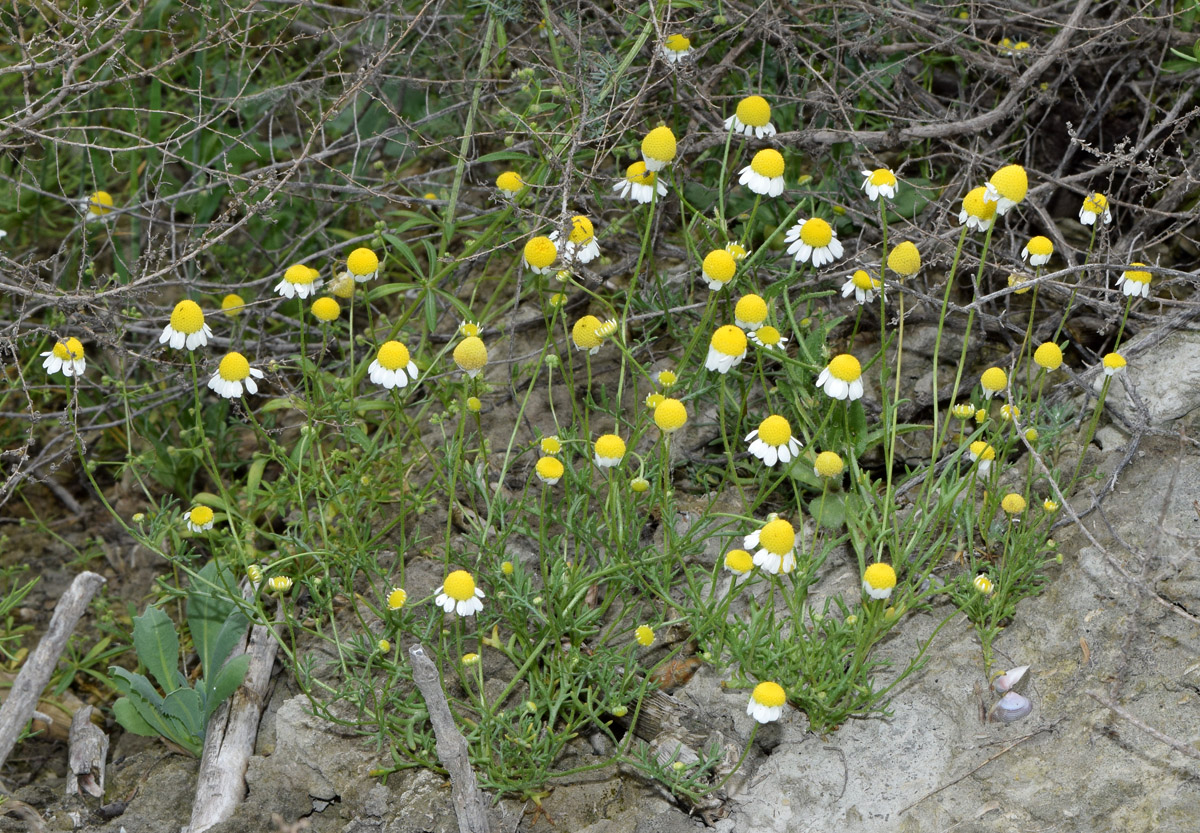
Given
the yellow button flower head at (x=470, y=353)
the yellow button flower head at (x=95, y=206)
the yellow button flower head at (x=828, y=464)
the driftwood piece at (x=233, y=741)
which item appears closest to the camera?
the yellow button flower head at (x=828, y=464)

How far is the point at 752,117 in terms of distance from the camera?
2.62 m

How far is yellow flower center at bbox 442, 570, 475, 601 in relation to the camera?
2.26 meters

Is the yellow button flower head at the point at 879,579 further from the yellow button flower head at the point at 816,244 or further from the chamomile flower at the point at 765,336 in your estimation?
the yellow button flower head at the point at 816,244

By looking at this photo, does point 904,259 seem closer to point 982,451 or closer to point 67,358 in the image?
point 982,451

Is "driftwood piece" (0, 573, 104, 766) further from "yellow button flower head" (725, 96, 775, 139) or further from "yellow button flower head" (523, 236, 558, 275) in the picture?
"yellow button flower head" (725, 96, 775, 139)

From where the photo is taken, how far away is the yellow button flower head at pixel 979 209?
7.86ft

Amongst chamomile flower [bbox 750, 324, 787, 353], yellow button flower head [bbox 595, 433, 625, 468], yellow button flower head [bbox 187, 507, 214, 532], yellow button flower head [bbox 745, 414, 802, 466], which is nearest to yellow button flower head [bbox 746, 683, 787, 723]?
yellow button flower head [bbox 745, 414, 802, 466]

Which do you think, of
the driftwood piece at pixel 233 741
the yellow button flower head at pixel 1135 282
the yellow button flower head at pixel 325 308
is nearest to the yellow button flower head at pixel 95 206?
the yellow button flower head at pixel 325 308

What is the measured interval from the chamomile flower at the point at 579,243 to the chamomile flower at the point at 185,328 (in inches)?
36.6

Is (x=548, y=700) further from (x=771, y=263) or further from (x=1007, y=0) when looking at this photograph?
(x=1007, y=0)

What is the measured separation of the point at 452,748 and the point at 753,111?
5.60 ft

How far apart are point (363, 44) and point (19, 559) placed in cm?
236

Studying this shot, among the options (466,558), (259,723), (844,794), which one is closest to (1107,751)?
(844,794)

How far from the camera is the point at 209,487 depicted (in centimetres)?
364
